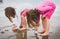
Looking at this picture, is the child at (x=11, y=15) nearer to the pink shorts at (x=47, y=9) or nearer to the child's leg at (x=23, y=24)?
the child's leg at (x=23, y=24)

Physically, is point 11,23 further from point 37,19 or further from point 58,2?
point 58,2

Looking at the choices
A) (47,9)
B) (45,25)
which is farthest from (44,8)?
(45,25)

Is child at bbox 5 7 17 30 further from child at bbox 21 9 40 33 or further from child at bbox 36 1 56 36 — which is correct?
child at bbox 36 1 56 36

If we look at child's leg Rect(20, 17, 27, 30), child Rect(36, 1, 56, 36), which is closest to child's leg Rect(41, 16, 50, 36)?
child Rect(36, 1, 56, 36)

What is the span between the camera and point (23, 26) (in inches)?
70.8

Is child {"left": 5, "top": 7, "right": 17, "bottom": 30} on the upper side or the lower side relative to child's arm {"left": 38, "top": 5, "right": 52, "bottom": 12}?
lower

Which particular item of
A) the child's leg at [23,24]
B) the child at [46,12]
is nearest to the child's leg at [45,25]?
the child at [46,12]

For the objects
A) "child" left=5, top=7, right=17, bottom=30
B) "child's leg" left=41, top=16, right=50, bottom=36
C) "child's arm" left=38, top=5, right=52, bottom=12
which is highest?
"child's arm" left=38, top=5, right=52, bottom=12

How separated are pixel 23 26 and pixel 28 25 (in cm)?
5

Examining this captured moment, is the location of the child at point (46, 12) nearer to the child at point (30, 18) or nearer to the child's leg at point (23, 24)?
the child at point (30, 18)

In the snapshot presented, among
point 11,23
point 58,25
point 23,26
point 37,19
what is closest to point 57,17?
point 58,25

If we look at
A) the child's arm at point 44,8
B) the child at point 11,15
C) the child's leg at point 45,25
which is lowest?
the child's leg at point 45,25

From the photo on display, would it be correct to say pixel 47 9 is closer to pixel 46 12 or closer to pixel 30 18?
pixel 46 12

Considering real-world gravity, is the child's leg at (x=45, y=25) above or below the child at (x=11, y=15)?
below
